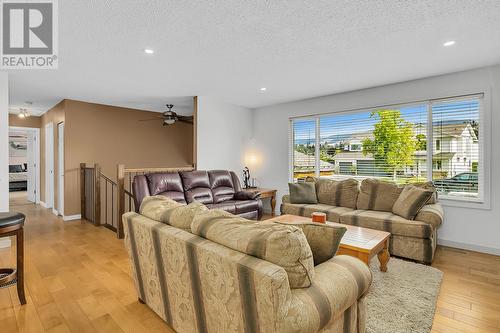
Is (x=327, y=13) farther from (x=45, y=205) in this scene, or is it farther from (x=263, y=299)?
(x=45, y=205)

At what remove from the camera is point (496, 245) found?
3373 millimetres

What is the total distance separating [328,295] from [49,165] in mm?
7274

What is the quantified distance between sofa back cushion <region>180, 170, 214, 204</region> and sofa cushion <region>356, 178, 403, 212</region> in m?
2.54

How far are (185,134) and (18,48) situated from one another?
4619 millimetres

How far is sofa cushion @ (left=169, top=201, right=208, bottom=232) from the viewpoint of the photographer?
5.42ft

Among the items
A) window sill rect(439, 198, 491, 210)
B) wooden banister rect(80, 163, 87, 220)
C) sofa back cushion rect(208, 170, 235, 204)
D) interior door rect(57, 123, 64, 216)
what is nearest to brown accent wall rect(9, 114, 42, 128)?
interior door rect(57, 123, 64, 216)

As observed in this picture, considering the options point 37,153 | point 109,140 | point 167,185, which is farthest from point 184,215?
point 37,153

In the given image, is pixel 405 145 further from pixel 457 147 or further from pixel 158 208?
pixel 158 208

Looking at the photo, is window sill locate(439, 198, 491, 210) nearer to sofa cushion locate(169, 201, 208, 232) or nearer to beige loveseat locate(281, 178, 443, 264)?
beige loveseat locate(281, 178, 443, 264)

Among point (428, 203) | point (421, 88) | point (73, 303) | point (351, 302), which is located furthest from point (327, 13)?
point (73, 303)

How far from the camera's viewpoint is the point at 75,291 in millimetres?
2383

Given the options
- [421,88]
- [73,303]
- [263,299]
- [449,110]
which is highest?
[421,88]

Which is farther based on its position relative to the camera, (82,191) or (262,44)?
(82,191)

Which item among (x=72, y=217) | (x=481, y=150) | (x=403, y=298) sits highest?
(x=481, y=150)
